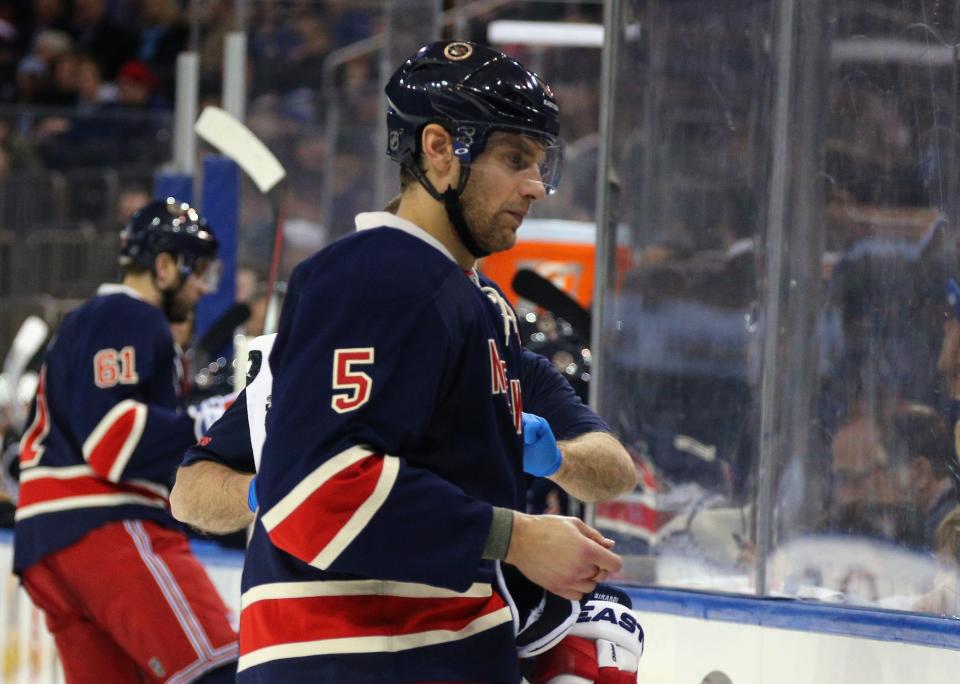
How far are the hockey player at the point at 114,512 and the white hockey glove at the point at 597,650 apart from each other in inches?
64.6

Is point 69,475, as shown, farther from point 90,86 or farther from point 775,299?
point 90,86

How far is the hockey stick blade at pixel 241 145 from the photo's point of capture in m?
4.89

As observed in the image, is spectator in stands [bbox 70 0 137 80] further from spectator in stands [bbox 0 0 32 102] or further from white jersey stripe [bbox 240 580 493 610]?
white jersey stripe [bbox 240 580 493 610]

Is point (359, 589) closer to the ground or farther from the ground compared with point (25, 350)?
farther from the ground

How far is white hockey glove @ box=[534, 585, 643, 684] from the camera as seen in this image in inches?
91.4

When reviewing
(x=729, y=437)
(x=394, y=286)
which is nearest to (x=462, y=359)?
(x=394, y=286)

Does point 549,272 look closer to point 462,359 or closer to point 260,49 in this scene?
point 260,49

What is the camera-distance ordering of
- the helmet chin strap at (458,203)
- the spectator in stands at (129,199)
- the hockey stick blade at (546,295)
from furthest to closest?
Answer: the spectator in stands at (129,199), the hockey stick blade at (546,295), the helmet chin strap at (458,203)

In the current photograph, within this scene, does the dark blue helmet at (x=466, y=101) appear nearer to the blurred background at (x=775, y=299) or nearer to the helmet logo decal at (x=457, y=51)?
the helmet logo decal at (x=457, y=51)

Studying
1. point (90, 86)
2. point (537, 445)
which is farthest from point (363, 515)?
point (90, 86)

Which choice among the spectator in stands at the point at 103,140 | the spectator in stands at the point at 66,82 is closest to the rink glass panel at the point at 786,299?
the spectator in stands at the point at 103,140

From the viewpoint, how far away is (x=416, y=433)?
189 cm

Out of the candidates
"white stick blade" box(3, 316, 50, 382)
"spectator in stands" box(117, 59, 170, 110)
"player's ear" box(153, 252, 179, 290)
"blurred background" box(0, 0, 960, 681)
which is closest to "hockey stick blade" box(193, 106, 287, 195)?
"blurred background" box(0, 0, 960, 681)

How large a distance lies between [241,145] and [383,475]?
3.27 meters
